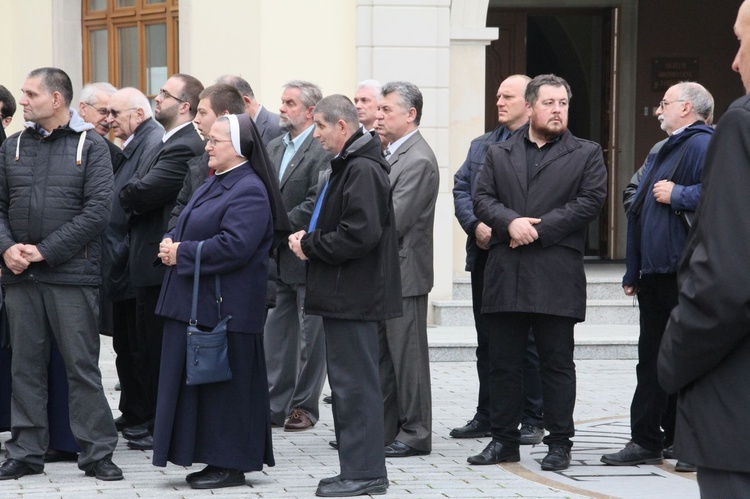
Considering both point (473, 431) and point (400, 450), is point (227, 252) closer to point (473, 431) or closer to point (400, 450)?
point (400, 450)

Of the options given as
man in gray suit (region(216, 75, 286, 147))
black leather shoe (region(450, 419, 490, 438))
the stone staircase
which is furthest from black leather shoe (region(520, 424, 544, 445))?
the stone staircase

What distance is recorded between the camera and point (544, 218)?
6.22 metres

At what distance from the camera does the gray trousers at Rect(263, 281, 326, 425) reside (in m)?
7.64

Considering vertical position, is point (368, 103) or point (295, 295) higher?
point (368, 103)

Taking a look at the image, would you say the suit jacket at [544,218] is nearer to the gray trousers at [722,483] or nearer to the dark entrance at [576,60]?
the gray trousers at [722,483]

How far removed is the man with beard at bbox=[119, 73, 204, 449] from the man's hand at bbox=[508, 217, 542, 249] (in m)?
1.85

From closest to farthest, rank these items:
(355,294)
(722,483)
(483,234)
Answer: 1. (722,483)
2. (355,294)
3. (483,234)

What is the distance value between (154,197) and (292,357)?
5.20 feet

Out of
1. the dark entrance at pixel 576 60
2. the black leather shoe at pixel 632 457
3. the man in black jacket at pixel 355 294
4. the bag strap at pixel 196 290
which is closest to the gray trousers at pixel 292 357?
the man in black jacket at pixel 355 294

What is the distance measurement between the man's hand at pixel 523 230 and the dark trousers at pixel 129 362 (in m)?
2.38

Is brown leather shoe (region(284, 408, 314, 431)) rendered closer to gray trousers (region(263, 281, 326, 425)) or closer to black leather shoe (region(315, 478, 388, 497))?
gray trousers (region(263, 281, 326, 425))

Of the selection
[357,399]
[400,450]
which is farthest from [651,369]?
[357,399]

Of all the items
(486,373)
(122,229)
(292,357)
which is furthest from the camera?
(292,357)

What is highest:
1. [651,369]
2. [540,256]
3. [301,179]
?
[301,179]
